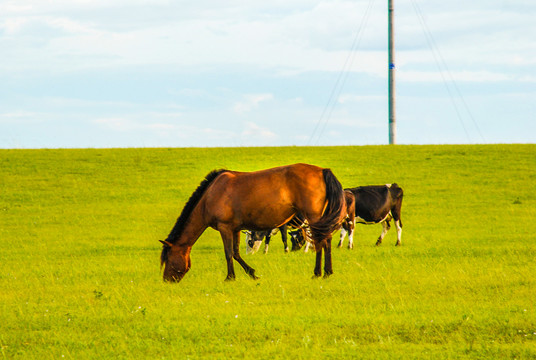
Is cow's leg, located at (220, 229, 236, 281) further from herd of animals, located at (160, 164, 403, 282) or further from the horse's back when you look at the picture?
the horse's back

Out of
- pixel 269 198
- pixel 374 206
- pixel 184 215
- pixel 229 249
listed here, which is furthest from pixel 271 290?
pixel 374 206

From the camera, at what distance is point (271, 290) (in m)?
13.6

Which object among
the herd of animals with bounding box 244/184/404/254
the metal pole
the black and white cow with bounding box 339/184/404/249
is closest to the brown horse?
the herd of animals with bounding box 244/184/404/254

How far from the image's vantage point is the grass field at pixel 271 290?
31.7ft

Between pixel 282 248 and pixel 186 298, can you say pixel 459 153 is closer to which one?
pixel 282 248

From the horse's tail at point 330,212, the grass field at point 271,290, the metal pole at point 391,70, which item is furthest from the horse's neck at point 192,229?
the metal pole at point 391,70

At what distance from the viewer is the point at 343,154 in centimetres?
5041

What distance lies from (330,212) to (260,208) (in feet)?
5.22

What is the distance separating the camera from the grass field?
966 centimetres

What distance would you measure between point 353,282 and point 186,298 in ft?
12.5

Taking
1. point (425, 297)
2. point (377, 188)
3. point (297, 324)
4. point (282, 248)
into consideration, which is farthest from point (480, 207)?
point (297, 324)

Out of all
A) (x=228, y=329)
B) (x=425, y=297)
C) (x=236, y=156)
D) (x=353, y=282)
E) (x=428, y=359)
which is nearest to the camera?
(x=428, y=359)

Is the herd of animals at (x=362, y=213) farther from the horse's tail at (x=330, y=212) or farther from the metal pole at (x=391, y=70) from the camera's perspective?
the metal pole at (x=391, y=70)

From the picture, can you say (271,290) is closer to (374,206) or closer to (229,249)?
(229,249)
